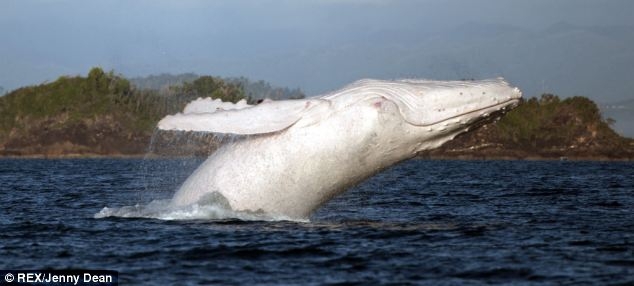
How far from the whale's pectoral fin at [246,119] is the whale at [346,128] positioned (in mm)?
15

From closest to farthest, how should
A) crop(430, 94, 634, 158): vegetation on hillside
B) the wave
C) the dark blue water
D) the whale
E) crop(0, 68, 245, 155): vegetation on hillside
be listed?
the dark blue water < the whale < the wave < crop(430, 94, 634, 158): vegetation on hillside < crop(0, 68, 245, 155): vegetation on hillside

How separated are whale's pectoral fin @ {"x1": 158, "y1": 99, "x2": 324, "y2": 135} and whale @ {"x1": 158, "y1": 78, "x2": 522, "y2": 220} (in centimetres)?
1

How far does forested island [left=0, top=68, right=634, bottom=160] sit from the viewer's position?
14212 cm

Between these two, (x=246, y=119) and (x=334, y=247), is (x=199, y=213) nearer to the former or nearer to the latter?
(x=246, y=119)

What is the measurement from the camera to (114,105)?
508 feet

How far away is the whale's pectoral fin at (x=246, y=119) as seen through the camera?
17.3 metres

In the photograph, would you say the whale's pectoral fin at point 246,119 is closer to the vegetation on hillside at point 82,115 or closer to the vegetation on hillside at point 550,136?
the vegetation on hillside at point 550,136

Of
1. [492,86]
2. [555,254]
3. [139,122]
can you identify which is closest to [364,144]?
[492,86]

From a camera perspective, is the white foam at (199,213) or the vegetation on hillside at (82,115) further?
the vegetation on hillside at (82,115)

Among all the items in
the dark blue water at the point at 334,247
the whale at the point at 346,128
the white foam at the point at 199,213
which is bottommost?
the dark blue water at the point at 334,247

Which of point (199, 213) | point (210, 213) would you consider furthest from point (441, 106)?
point (199, 213)

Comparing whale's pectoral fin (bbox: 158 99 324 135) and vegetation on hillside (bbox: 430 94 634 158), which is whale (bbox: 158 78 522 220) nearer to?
whale's pectoral fin (bbox: 158 99 324 135)

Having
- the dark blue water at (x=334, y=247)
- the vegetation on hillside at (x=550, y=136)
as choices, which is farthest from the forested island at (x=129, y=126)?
the dark blue water at (x=334, y=247)

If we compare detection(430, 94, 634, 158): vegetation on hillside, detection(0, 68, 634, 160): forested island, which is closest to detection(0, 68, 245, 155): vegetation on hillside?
detection(0, 68, 634, 160): forested island
